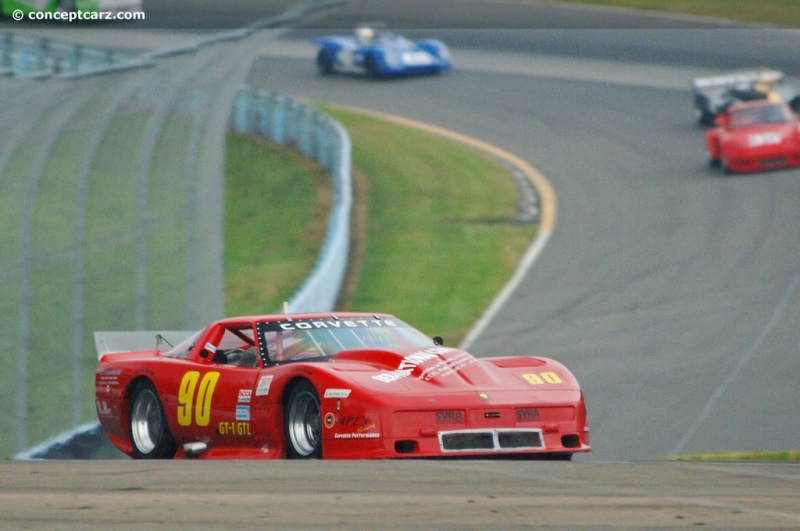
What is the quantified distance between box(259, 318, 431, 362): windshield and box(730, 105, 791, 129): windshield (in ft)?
A: 56.8

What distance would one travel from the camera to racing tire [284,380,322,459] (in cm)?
792

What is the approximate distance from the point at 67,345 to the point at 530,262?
10.6 meters

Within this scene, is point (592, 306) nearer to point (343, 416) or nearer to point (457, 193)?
point (457, 193)

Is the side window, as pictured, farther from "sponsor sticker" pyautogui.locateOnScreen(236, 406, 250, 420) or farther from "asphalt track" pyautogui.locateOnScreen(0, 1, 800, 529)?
"asphalt track" pyautogui.locateOnScreen(0, 1, 800, 529)

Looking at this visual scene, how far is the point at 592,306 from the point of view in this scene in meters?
18.2

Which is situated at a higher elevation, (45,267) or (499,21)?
(499,21)

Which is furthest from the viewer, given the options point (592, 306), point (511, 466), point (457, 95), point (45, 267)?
point (457, 95)

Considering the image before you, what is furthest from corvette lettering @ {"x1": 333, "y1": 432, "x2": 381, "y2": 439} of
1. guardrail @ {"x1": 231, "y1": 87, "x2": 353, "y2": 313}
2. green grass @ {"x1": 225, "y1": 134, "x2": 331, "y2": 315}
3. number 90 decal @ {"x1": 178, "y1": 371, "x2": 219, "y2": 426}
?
green grass @ {"x1": 225, "y1": 134, "x2": 331, "y2": 315}

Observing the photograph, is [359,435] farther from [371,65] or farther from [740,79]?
[371,65]

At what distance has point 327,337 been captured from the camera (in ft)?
28.8

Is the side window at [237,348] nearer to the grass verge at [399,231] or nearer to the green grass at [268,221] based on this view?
the grass verge at [399,231]

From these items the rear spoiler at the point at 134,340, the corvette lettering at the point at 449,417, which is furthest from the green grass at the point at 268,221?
the corvette lettering at the point at 449,417

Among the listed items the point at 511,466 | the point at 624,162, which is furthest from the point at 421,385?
the point at 624,162

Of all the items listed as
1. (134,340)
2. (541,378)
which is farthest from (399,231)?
(541,378)
